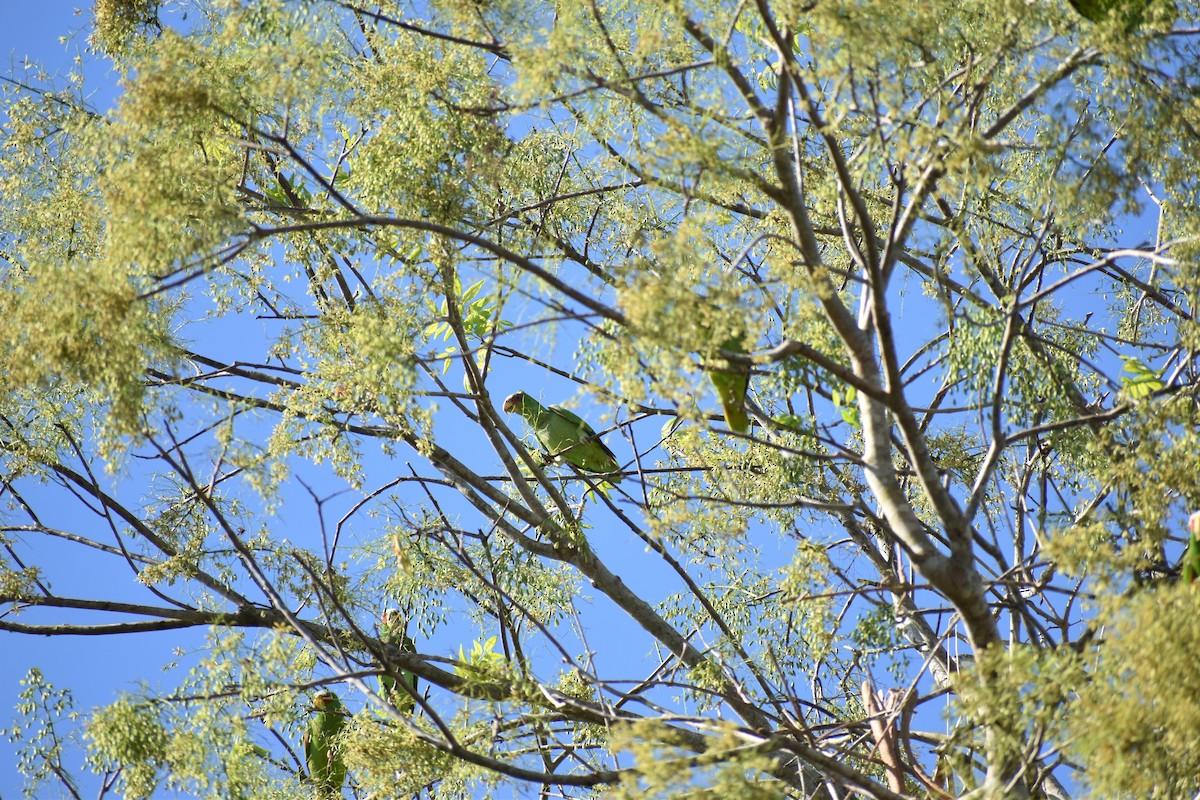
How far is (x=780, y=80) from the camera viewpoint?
7.42 feet

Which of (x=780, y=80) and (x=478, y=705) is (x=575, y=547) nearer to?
(x=478, y=705)

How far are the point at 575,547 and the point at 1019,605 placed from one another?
1533 millimetres

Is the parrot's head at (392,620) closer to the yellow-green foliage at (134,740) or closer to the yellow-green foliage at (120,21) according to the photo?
the yellow-green foliage at (134,740)

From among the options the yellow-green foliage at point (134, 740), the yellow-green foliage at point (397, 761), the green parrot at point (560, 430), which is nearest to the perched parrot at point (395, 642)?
the yellow-green foliage at point (397, 761)

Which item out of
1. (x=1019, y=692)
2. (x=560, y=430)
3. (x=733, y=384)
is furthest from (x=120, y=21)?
(x=1019, y=692)

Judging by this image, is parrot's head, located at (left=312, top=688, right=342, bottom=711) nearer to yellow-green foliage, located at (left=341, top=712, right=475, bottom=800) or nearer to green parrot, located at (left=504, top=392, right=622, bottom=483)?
yellow-green foliage, located at (left=341, top=712, right=475, bottom=800)

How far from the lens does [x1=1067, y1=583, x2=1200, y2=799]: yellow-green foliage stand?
1989 mm

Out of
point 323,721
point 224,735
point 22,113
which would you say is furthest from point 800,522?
point 22,113

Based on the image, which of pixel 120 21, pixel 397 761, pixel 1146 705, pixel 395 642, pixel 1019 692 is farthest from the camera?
pixel 120 21

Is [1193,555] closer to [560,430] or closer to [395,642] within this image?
[560,430]

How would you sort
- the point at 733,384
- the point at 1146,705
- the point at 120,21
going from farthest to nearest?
the point at 120,21, the point at 733,384, the point at 1146,705

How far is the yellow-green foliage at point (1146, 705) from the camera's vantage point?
6.53 feet

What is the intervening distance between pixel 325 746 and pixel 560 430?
1328 millimetres

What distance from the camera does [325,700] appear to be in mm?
4070
